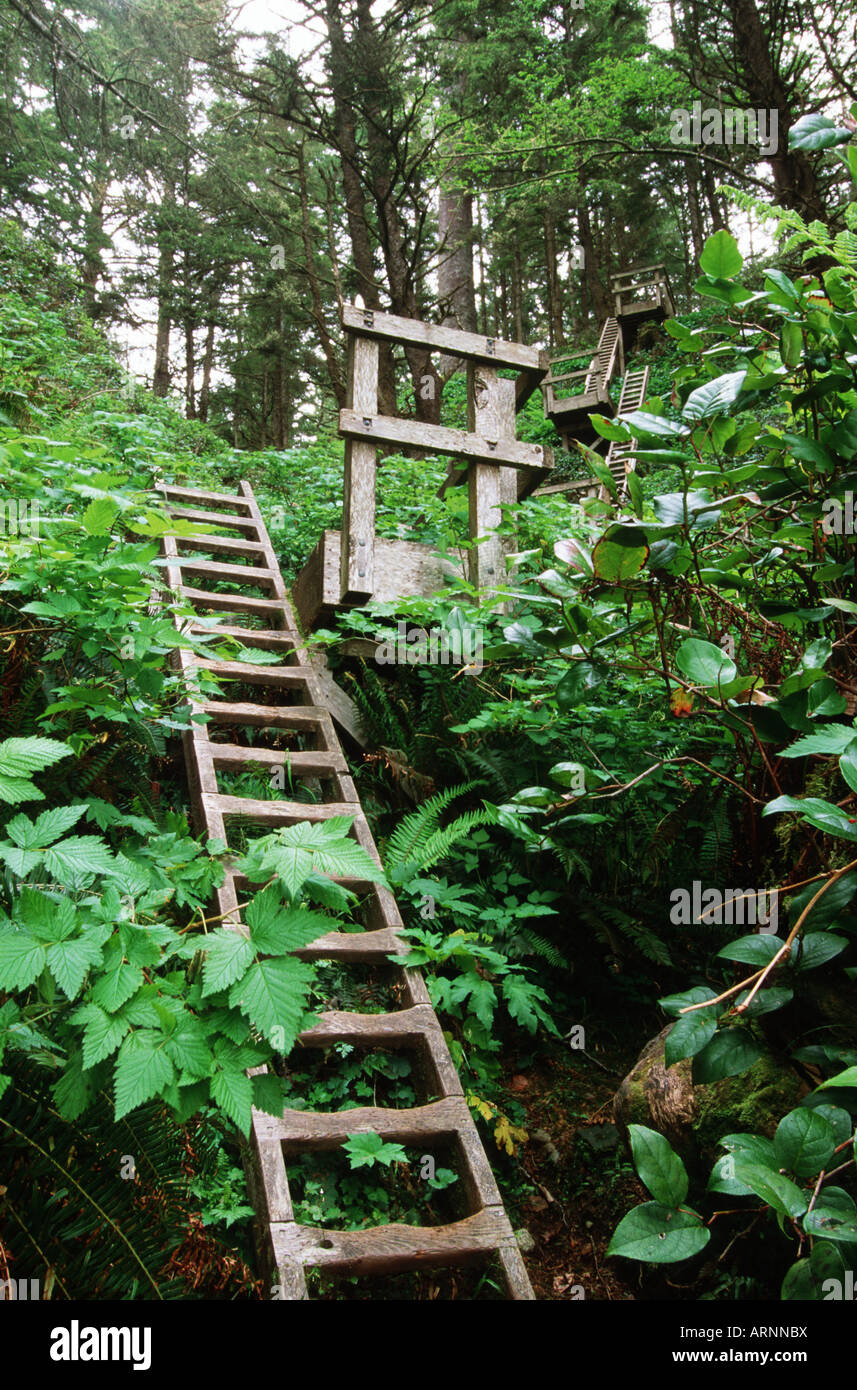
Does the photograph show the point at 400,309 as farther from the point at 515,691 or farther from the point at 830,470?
the point at 830,470

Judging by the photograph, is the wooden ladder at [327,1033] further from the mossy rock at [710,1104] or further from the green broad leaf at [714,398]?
the green broad leaf at [714,398]

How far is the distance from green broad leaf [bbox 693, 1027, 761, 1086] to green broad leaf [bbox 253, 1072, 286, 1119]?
93cm

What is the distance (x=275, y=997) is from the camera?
1698 mm

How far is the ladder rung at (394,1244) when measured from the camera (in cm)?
222

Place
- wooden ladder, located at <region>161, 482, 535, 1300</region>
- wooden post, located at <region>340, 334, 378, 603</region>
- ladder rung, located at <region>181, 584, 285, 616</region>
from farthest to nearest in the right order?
ladder rung, located at <region>181, 584, 285, 616</region>, wooden post, located at <region>340, 334, 378, 603</region>, wooden ladder, located at <region>161, 482, 535, 1300</region>

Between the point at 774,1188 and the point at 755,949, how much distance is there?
0.51 m

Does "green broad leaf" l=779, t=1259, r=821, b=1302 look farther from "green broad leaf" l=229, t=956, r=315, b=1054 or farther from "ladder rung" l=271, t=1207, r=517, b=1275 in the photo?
"ladder rung" l=271, t=1207, r=517, b=1275

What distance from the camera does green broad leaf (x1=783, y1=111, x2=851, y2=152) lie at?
2223 millimetres

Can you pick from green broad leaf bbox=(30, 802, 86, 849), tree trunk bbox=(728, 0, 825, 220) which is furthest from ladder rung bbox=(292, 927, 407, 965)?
tree trunk bbox=(728, 0, 825, 220)

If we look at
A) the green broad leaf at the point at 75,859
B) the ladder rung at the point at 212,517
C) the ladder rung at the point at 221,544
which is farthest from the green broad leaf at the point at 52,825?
the ladder rung at the point at 212,517

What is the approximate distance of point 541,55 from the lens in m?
19.2

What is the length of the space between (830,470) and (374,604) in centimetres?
292

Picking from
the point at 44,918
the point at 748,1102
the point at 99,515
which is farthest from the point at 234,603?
the point at 748,1102

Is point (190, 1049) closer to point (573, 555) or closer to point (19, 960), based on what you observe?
point (19, 960)
